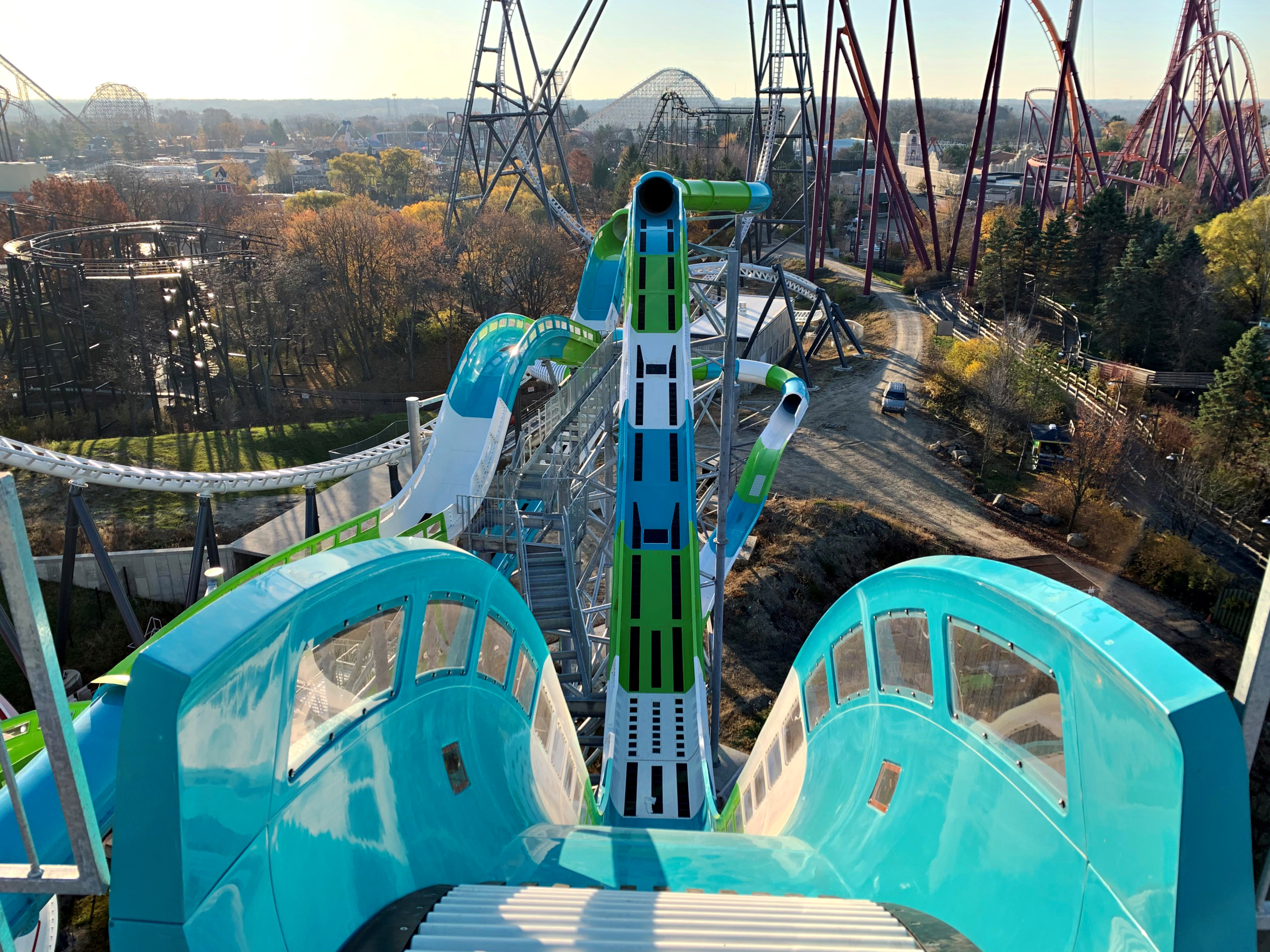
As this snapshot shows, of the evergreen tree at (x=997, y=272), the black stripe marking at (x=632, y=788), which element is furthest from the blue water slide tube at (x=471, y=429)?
the evergreen tree at (x=997, y=272)

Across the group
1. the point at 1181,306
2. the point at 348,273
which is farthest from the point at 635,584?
the point at 348,273

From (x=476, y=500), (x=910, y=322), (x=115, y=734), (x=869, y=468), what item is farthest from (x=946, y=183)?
(x=115, y=734)

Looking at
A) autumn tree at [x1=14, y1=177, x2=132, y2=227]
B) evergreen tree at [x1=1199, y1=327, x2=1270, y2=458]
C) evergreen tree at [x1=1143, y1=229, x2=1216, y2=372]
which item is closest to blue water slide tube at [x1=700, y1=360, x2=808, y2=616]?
evergreen tree at [x1=1199, y1=327, x2=1270, y2=458]

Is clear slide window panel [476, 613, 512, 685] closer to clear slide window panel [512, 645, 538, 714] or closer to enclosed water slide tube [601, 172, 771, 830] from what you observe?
clear slide window panel [512, 645, 538, 714]

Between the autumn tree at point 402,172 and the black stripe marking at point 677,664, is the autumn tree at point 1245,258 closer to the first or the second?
the black stripe marking at point 677,664

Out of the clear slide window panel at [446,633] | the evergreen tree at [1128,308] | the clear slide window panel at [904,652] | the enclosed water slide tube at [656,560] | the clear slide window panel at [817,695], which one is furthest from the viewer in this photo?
the evergreen tree at [1128,308]

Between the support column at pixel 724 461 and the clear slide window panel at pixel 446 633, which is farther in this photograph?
the support column at pixel 724 461

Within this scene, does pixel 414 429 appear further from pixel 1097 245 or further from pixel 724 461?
pixel 1097 245
